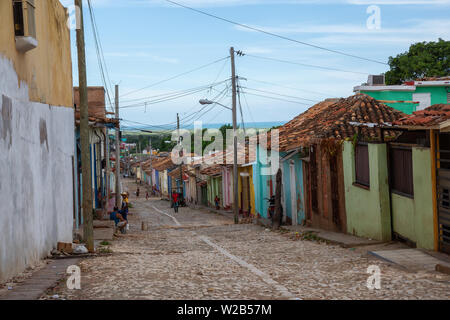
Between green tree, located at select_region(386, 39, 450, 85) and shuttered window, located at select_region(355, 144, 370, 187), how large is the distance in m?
28.6

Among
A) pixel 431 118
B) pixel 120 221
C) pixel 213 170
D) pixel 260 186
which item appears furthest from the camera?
pixel 213 170

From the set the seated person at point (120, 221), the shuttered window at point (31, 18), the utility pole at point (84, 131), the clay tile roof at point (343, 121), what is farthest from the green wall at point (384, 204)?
the seated person at point (120, 221)

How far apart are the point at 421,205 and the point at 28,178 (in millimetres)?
7122

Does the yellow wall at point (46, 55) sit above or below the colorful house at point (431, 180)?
above

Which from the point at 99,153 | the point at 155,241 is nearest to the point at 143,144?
the point at 99,153

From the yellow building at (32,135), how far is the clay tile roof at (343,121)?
7.90m

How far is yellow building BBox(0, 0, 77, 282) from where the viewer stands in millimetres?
8570

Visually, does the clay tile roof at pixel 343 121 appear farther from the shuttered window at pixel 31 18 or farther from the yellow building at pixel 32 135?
the shuttered window at pixel 31 18

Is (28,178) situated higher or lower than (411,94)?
lower

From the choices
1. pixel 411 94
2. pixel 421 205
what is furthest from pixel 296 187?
pixel 421 205

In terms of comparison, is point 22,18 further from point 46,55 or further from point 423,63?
point 423,63

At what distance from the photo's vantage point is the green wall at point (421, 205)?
33.8ft

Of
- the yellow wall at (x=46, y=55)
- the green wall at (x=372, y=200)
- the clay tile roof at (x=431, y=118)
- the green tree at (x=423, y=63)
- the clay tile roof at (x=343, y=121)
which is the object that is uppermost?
the green tree at (x=423, y=63)

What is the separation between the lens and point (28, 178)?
32.3ft
